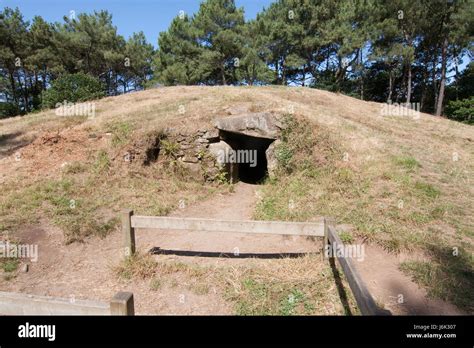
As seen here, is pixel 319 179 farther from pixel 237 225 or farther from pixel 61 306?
pixel 61 306

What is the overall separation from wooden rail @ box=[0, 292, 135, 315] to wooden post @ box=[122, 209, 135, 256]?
288 centimetres

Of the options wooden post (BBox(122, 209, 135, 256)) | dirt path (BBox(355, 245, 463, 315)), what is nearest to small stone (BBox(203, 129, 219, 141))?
wooden post (BBox(122, 209, 135, 256))

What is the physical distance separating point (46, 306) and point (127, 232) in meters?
3.06

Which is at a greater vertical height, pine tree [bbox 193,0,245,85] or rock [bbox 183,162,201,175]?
pine tree [bbox 193,0,245,85]

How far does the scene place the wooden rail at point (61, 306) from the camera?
213 cm

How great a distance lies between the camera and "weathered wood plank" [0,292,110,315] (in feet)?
7.02

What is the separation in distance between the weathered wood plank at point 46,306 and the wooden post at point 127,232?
2.88m

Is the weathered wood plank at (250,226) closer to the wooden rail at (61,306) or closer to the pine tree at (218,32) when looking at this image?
the wooden rail at (61,306)

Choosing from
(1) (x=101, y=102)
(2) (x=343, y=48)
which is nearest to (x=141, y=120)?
(1) (x=101, y=102)

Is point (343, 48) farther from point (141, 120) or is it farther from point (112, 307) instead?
point (112, 307)

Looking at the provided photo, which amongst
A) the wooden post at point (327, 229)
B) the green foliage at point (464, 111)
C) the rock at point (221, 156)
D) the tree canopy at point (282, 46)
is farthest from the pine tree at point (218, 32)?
the wooden post at point (327, 229)

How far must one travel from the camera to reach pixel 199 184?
9.80m

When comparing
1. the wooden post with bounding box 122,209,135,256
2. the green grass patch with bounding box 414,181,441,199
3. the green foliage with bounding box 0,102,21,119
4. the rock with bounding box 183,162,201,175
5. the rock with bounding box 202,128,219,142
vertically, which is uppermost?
the green foliage with bounding box 0,102,21,119

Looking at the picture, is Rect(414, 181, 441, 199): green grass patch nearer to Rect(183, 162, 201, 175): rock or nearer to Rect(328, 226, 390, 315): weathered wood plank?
Rect(328, 226, 390, 315): weathered wood plank
